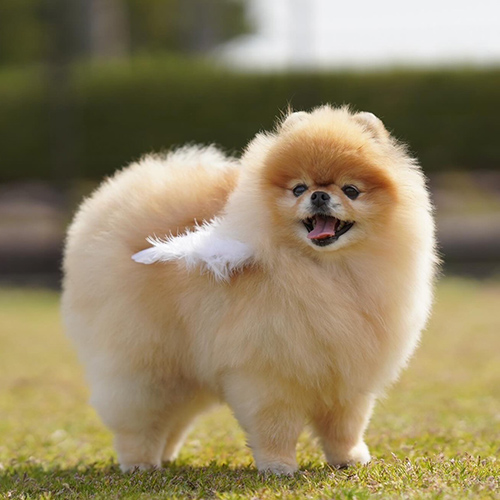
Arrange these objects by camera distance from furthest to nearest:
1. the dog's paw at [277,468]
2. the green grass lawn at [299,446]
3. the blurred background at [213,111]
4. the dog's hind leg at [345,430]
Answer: the blurred background at [213,111], the dog's hind leg at [345,430], the dog's paw at [277,468], the green grass lawn at [299,446]

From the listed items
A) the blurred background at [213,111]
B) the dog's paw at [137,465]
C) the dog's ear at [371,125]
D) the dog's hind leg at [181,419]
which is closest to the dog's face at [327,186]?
the dog's ear at [371,125]

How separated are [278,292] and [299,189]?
0.55 metres

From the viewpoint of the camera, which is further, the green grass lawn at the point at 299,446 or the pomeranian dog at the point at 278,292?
the pomeranian dog at the point at 278,292

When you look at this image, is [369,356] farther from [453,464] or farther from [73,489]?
[73,489]

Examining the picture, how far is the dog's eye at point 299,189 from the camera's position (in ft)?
13.6

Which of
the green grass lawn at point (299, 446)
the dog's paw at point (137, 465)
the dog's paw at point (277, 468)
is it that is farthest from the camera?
the dog's paw at point (137, 465)

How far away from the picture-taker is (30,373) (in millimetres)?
8992

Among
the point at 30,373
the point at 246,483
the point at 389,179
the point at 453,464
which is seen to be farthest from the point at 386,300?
the point at 30,373

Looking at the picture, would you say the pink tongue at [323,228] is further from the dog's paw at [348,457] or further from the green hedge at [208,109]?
the green hedge at [208,109]

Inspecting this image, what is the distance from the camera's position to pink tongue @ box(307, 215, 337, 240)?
4082 mm

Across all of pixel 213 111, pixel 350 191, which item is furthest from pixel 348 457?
pixel 213 111

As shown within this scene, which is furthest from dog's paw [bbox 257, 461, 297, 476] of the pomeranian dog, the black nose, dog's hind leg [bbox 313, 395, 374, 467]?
the black nose

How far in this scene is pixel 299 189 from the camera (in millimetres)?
4160

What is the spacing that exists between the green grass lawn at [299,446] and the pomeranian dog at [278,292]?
382 millimetres
